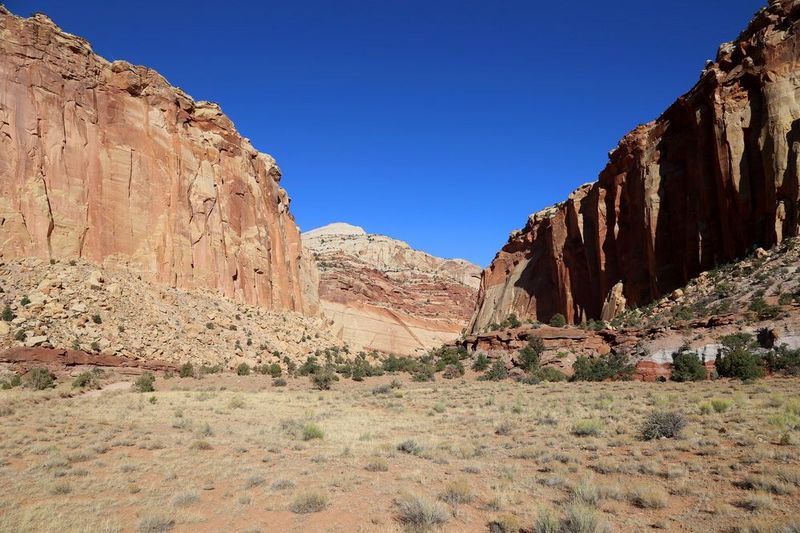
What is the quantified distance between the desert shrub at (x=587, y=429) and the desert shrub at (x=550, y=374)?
15.9 m

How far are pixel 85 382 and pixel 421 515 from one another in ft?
69.0

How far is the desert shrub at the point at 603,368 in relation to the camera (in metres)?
25.2

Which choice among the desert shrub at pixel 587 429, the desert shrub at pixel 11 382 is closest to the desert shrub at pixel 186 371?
the desert shrub at pixel 11 382

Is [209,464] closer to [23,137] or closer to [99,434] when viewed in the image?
[99,434]

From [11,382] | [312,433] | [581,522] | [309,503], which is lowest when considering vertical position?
[312,433]

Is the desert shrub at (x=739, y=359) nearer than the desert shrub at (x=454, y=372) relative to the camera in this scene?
Yes

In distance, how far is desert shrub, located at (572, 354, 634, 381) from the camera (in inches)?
990

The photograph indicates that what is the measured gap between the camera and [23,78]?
29734 millimetres

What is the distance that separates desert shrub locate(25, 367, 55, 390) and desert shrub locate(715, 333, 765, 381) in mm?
29344

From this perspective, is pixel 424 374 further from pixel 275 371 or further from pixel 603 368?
pixel 603 368

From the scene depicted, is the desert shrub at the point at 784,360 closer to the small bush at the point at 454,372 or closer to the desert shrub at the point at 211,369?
the small bush at the point at 454,372

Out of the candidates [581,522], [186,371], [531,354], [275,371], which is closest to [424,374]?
[531,354]

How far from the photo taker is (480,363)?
33688 mm

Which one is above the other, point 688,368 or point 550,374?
point 688,368
